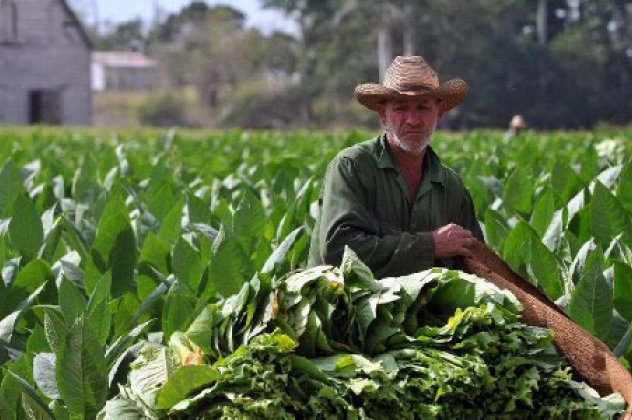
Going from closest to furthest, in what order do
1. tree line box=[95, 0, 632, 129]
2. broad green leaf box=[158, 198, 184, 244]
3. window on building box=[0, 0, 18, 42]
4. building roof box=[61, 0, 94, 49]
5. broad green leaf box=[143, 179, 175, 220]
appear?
broad green leaf box=[158, 198, 184, 244] < broad green leaf box=[143, 179, 175, 220] < window on building box=[0, 0, 18, 42] < building roof box=[61, 0, 94, 49] < tree line box=[95, 0, 632, 129]

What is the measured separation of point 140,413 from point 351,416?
455 millimetres

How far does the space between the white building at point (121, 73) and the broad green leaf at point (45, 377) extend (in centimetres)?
8627

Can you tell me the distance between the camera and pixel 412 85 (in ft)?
12.3

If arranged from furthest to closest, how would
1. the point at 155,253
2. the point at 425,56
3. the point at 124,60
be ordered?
the point at 124,60 < the point at 425,56 < the point at 155,253

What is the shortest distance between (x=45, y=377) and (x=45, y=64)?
60532 millimetres

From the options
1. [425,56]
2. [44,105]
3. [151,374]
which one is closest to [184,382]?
[151,374]

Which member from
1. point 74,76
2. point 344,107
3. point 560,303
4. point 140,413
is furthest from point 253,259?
point 344,107

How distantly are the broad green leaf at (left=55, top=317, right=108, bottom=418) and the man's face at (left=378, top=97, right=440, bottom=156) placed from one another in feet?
3.06

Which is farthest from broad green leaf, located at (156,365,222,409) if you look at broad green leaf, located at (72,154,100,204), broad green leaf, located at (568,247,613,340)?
broad green leaf, located at (72,154,100,204)

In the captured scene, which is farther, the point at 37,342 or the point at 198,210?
the point at 198,210

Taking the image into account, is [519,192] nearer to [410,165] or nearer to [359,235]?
[410,165]

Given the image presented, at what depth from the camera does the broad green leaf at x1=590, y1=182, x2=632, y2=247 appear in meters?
5.22

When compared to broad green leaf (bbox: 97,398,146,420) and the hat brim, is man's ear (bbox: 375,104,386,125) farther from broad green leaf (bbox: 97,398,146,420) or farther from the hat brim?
broad green leaf (bbox: 97,398,146,420)

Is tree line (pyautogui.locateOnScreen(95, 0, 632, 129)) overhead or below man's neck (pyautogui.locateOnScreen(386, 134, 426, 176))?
below
